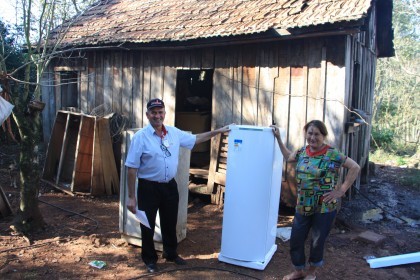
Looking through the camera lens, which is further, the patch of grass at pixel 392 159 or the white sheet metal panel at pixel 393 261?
the patch of grass at pixel 392 159

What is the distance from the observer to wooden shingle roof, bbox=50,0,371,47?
205 inches

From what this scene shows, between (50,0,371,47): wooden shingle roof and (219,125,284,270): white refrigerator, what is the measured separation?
208 cm

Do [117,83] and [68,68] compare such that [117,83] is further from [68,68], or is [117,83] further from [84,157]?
[84,157]

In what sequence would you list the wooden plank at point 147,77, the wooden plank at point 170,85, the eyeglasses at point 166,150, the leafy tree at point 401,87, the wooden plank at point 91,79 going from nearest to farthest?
1. the eyeglasses at point 166,150
2. the wooden plank at point 170,85
3. the wooden plank at point 147,77
4. the wooden plank at point 91,79
5. the leafy tree at point 401,87

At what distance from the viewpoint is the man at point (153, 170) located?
12.0ft

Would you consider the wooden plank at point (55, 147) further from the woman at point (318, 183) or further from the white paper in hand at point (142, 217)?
the woman at point (318, 183)

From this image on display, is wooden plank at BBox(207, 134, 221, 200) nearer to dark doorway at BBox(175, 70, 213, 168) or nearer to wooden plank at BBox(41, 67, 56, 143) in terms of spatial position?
dark doorway at BBox(175, 70, 213, 168)

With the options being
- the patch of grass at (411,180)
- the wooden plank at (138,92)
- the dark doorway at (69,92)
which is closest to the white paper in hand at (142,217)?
the wooden plank at (138,92)

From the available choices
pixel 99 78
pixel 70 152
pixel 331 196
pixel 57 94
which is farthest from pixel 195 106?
pixel 331 196

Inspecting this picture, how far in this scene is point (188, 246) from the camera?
4.75m

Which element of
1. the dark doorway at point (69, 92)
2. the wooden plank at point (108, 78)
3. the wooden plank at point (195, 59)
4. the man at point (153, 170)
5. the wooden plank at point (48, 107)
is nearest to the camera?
the man at point (153, 170)

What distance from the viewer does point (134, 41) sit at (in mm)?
6961

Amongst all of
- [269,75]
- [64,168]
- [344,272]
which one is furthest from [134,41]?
[344,272]

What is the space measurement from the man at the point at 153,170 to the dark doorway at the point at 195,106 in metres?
3.43
